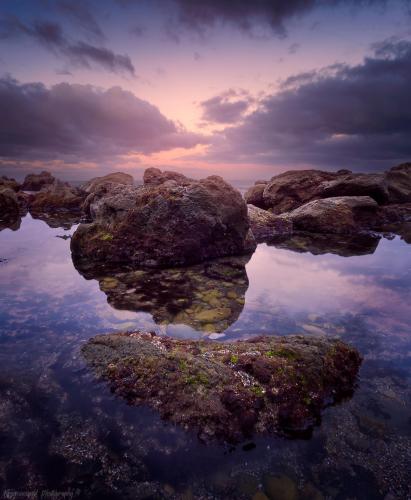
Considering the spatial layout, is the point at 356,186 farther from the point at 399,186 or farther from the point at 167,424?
the point at 167,424

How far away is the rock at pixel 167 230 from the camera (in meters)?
9.60

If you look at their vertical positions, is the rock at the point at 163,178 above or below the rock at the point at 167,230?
above

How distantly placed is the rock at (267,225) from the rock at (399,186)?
660 inches

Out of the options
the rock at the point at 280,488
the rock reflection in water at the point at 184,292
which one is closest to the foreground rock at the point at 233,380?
the rock at the point at 280,488

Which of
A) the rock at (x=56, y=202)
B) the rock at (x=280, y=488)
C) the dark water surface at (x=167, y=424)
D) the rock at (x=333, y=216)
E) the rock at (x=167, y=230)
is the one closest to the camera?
the rock at (x=280, y=488)

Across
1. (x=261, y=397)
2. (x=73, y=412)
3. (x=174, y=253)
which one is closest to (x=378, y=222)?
(x=174, y=253)

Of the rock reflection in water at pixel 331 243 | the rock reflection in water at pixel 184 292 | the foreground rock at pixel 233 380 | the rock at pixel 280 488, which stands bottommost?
the rock reflection in water at pixel 331 243

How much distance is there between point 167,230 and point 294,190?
1719 cm

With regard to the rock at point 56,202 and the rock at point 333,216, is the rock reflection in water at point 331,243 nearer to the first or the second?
the rock at point 333,216

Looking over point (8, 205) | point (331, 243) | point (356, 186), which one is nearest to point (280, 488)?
point (331, 243)

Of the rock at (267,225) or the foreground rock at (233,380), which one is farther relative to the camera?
the rock at (267,225)

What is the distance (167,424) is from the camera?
10.7 ft

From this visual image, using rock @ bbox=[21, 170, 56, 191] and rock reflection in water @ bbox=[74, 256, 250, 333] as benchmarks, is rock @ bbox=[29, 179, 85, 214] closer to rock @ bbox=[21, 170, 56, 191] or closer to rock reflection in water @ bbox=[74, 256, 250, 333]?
A: rock reflection in water @ bbox=[74, 256, 250, 333]

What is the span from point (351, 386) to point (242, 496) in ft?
7.15
